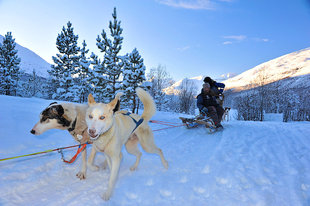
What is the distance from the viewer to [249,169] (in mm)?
2652

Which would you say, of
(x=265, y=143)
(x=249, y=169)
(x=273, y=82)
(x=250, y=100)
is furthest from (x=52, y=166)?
(x=273, y=82)

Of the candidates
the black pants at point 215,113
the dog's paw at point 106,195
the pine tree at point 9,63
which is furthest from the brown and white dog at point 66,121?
the pine tree at point 9,63

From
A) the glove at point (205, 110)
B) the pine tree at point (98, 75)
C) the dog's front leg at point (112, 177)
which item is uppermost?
the pine tree at point (98, 75)

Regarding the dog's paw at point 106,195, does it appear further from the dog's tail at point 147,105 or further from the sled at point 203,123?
the sled at point 203,123

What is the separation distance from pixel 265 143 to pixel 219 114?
7.46 feet

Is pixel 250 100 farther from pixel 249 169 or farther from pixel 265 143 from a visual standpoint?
pixel 249 169

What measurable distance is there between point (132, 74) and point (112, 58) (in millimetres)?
2904

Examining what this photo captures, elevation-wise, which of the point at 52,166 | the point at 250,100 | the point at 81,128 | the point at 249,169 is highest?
the point at 250,100

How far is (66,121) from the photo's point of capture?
2.34 metres

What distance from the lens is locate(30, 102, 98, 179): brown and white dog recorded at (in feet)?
7.36

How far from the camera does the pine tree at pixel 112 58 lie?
1543 cm

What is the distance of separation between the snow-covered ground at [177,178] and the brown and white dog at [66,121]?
0.50m

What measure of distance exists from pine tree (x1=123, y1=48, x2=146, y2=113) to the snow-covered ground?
11.5 m

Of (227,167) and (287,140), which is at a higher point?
(287,140)
